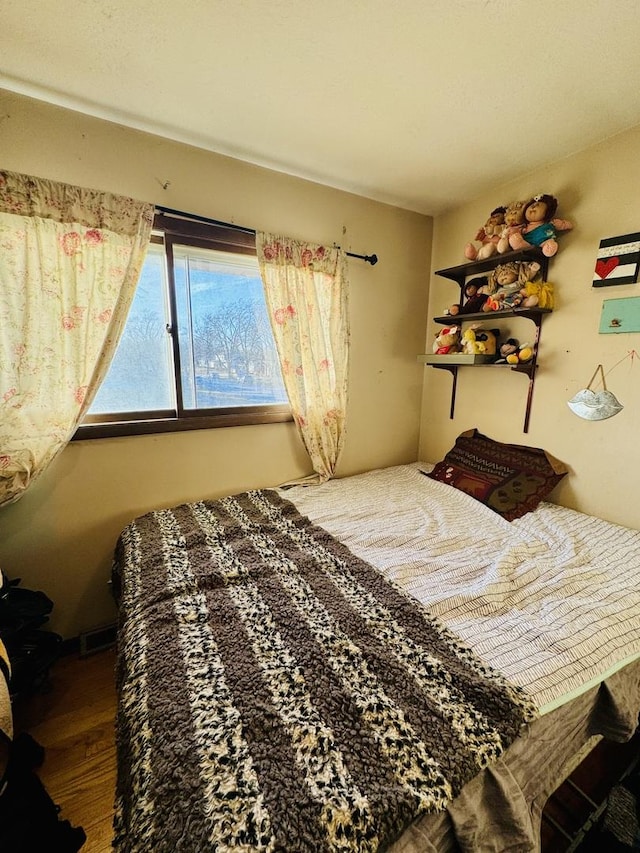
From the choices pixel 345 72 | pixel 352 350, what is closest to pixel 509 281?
pixel 352 350

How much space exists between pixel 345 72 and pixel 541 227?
1.14 metres

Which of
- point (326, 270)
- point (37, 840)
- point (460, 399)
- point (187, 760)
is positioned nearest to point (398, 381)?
point (460, 399)

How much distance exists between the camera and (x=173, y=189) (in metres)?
1.61

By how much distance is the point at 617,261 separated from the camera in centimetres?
152

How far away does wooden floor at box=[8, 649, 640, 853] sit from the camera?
104cm

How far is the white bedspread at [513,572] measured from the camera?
0.87 metres

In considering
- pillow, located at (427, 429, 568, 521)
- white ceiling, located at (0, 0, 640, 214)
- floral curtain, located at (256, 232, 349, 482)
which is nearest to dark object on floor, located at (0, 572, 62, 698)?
floral curtain, located at (256, 232, 349, 482)

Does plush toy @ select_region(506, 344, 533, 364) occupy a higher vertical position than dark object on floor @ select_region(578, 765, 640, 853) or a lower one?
higher

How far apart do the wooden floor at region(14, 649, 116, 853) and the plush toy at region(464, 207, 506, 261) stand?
282 centimetres

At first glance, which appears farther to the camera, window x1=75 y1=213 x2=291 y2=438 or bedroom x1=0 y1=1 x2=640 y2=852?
window x1=75 y1=213 x2=291 y2=438

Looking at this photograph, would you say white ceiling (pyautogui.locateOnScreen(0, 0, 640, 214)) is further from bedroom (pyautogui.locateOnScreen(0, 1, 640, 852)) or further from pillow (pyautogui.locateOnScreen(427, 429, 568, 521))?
pillow (pyautogui.locateOnScreen(427, 429, 568, 521))

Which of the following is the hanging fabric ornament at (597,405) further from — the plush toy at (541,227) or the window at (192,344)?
the window at (192,344)

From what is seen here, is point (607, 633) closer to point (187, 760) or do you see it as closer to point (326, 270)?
point (187, 760)

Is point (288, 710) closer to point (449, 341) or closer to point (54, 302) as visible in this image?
point (54, 302)
